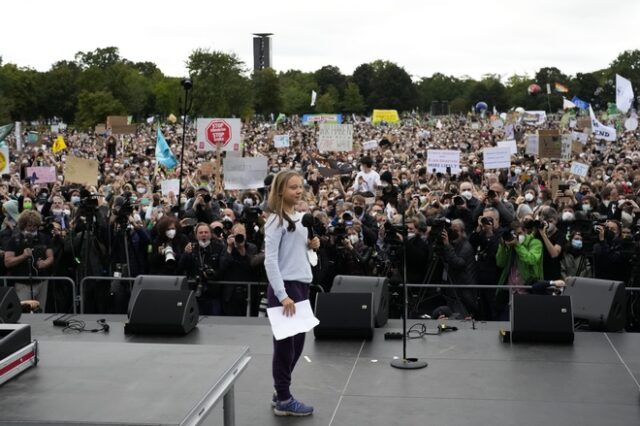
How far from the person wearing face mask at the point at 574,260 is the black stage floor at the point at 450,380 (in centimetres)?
135

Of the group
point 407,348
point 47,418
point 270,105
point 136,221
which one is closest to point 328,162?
point 136,221

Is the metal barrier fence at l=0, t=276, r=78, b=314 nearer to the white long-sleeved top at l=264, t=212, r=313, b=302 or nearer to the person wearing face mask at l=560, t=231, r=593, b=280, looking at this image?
the white long-sleeved top at l=264, t=212, r=313, b=302

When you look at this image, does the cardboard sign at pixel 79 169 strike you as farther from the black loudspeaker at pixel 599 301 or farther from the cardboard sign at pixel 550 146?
the cardboard sign at pixel 550 146

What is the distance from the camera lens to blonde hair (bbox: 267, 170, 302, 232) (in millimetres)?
6219

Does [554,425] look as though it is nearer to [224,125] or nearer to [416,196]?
[416,196]

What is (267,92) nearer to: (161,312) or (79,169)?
(79,169)

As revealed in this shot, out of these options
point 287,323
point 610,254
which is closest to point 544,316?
point 610,254

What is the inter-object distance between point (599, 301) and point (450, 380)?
8.56 ft

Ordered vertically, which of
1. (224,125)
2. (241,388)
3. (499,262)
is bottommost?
(241,388)

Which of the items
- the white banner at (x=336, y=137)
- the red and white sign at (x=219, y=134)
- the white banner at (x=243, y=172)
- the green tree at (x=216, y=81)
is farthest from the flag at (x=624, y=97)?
the green tree at (x=216, y=81)

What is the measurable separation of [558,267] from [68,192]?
9.80 meters

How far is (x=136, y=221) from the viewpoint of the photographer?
1187cm

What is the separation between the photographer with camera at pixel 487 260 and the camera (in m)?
10.7

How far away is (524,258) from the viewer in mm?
10031
